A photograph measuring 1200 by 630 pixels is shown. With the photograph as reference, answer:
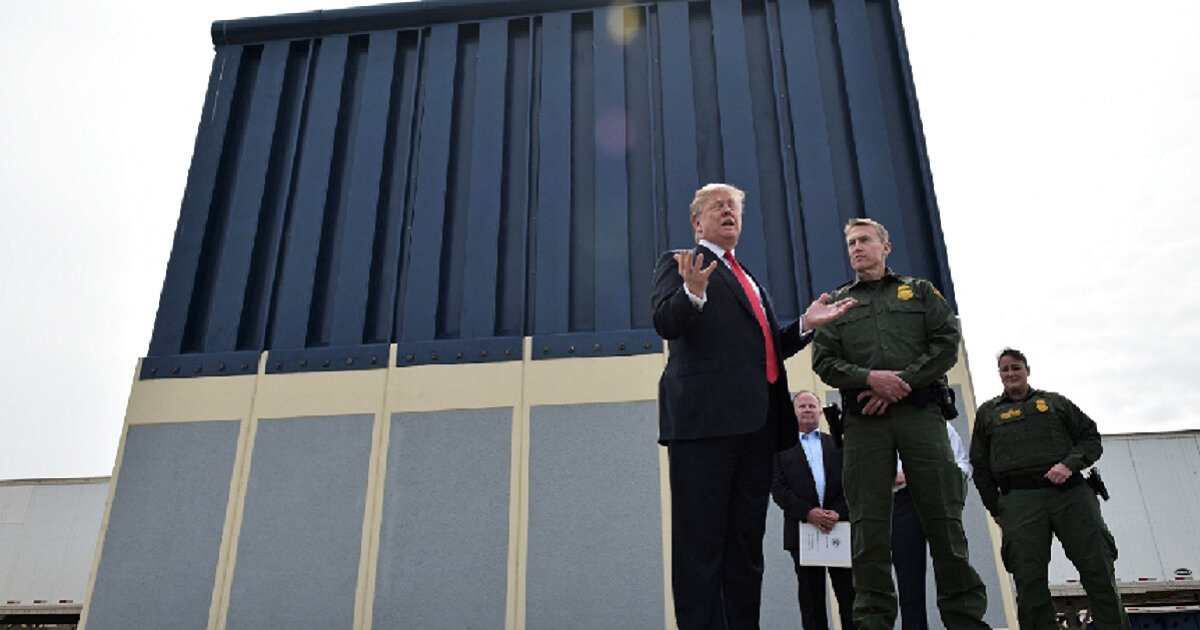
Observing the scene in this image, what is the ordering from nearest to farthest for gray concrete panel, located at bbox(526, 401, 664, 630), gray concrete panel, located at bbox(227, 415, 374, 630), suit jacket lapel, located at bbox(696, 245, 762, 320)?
suit jacket lapel, located at bbox(696, 245, 762, 320) → gray concrete panel, located at bbox(526, 401, 664, 630) → gray concrete panel, located at bbox(227, 415, 374, 630)

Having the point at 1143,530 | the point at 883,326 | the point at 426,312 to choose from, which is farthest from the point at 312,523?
the point at 1143,530

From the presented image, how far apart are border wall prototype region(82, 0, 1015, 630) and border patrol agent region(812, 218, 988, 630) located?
2.32m

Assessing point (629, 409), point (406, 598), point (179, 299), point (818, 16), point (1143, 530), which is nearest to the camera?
point (406, 598)

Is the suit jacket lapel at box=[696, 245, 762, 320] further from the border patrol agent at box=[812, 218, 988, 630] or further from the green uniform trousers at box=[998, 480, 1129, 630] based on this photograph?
the green uniform trousers at box=[998, 480, 1129, 630]

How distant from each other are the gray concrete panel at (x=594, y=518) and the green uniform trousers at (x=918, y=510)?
246cm

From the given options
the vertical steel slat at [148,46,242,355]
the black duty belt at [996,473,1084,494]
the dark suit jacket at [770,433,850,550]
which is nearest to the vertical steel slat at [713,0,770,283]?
the dark suit jacket at [770,433,850,550]

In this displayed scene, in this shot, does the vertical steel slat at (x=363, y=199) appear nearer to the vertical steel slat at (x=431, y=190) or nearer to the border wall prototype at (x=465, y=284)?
the border wall prototype at (x=465, y=284)

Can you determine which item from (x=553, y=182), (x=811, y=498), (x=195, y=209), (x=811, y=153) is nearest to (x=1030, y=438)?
(x=811, y=498)

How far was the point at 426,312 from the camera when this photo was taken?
617cm

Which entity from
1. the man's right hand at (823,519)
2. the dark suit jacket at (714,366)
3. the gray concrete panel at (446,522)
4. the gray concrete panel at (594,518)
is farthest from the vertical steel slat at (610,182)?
the dark suit jacket at (714,366)

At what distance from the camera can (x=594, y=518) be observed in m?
5.21

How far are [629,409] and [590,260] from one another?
4.70 feet

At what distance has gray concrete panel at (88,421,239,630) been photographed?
17.4ft

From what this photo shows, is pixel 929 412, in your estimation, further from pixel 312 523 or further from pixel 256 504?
pixel 256 504
